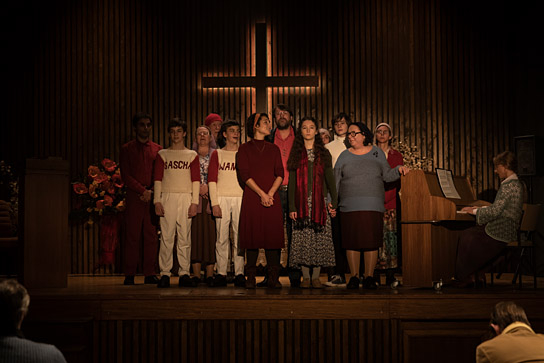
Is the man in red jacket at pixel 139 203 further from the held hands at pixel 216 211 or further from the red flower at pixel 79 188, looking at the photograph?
the red flower at pixel 79 188

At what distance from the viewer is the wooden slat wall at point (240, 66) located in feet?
25.8

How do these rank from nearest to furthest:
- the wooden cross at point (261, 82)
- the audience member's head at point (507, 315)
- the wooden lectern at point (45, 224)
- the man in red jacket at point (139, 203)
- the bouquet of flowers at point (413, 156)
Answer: the audience member's head at point (507, 315), the wooden lectern at point (45, 224), the man in red jacket at point (139, 203), the wooden cross at point (261, 82), the bouquet of flowers at point (413, 156)

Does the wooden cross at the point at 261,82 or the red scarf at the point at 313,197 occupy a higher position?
the wooden cross at the point at 261,82

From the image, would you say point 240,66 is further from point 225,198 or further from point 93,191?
point 225,198

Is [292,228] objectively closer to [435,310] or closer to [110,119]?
[435,310]

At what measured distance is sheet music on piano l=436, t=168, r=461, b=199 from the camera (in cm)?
532

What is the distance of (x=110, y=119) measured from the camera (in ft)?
26.2

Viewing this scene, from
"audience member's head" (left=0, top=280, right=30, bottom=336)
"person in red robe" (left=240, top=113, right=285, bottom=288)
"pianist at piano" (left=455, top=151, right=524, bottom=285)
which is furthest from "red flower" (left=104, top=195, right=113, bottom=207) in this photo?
"audience member's head" (left=0, top=280, right=30, bottom=336)

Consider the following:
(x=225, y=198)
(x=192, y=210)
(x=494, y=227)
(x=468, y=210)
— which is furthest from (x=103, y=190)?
(x=494, y=227)

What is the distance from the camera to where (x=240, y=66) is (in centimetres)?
805

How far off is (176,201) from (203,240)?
43 centimetres

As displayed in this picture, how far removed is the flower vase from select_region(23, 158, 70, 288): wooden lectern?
6.35ft

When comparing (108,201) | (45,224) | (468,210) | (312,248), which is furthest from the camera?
(108,201)

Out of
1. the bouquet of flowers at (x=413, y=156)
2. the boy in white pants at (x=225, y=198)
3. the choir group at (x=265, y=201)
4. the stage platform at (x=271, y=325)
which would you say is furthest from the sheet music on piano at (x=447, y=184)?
the bouquet of flowers at (x=413, y=156)
